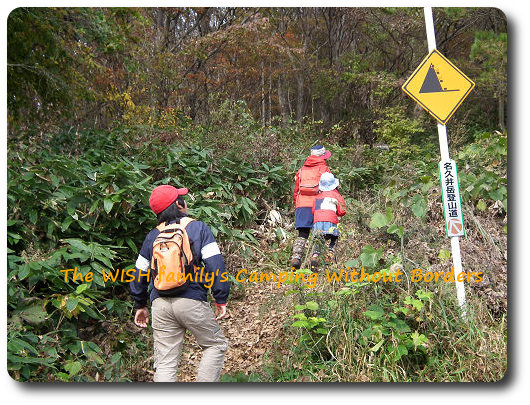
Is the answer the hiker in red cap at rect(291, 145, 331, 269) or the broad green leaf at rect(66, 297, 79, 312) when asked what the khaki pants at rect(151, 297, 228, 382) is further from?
the hiker in red cap at rect(291, 145, 331, 269)

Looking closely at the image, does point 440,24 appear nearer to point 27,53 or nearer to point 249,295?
point 249,295

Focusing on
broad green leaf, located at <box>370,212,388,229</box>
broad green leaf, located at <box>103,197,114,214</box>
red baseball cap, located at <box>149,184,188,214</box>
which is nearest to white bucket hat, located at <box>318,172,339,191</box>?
broad green leaf, located at <box>370,212,388,229</box>

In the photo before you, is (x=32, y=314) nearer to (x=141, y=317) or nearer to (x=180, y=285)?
(x=141, y=317)

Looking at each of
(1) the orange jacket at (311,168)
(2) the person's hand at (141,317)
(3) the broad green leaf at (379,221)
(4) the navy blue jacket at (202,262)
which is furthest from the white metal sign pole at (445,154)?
(2) the person's hand at (141,317)

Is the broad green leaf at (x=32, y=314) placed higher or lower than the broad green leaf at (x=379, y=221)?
lower

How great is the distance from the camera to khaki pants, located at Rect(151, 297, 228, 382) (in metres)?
2.94

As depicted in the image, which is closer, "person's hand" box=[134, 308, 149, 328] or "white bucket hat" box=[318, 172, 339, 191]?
"person's hand" box=[134, 308, 149, 328]

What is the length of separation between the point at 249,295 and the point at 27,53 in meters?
3.95

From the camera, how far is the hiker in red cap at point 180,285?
290cm

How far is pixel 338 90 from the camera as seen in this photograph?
1086cm

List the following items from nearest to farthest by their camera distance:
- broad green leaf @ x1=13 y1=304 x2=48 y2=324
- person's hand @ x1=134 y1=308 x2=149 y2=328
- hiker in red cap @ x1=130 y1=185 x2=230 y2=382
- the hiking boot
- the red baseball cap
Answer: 1. hiker in red cap @ x1=130 y1=185 x2=230 y2=382
2. the red baseball cap
3. person's hand @ x1=134 y1=308 x2=149 y2=328
4. broad green leaf @ x1=13 y1=304 x2=48 y2=324
5. the hiking boot

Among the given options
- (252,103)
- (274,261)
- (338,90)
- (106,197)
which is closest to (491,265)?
(274,261)

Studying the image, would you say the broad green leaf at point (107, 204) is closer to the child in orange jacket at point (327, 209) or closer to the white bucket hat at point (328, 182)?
the child in orange jacket at point (327, 209)

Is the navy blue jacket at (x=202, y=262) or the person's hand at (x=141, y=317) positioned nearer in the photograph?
the navy blue jacket at (x=202, y=262)
